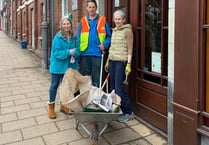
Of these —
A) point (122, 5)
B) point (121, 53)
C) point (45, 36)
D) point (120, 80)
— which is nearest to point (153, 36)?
point (121, 53)

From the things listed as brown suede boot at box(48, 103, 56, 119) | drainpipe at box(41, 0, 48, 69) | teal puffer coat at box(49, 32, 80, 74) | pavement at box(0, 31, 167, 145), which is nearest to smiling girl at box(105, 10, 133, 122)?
pavement at box(0, 31, 167, 145)

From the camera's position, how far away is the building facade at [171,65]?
2693mm

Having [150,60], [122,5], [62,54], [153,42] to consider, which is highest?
[122,5]

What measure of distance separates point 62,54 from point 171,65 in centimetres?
183

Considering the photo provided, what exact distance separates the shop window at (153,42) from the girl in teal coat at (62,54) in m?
1.13

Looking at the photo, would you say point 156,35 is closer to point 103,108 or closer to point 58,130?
point 103,108

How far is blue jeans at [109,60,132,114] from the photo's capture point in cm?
393

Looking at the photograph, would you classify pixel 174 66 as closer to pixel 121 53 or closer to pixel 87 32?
pixel 121 53

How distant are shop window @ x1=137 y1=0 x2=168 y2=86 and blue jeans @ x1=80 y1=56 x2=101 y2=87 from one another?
0.72 meters

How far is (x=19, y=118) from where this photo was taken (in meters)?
4.36

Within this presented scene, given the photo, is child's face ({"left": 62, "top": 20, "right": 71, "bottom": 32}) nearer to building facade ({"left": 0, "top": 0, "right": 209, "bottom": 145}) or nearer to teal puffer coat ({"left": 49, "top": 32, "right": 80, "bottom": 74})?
teal puffer coat ({"left": 49, "top": 32, "right": 80, "bottom": 74})

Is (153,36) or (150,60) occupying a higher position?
(153,36)

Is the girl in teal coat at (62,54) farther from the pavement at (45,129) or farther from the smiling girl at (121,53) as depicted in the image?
the smiling girl at (121,53)

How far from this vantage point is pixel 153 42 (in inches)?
152
